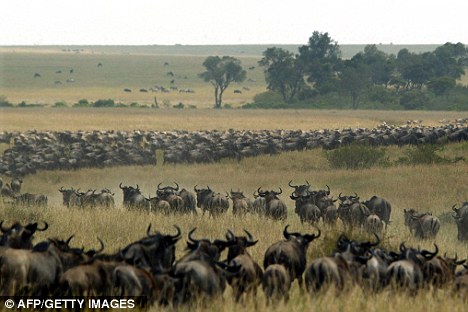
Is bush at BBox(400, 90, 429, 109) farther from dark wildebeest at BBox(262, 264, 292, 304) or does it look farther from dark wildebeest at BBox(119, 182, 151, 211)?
dark wildebeest at BBox(262, 264, 292, 304)

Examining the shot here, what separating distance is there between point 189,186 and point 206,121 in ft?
142

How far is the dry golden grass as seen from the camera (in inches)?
2739

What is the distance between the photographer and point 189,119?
7994 cm

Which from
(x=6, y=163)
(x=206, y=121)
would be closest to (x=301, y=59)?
(x=206, y=121)

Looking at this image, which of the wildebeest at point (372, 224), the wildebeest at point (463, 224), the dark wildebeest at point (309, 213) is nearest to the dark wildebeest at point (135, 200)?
the dark wildebeest at point (309, 213)

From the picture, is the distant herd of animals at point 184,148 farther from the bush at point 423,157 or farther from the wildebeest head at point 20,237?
the wildebeest head at point 20,237

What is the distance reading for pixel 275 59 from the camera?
433ft

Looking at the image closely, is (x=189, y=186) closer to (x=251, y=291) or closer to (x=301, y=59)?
(x=251, y=291)

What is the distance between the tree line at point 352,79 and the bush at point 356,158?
220 ft

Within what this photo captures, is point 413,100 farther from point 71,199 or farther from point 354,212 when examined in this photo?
point 354,212

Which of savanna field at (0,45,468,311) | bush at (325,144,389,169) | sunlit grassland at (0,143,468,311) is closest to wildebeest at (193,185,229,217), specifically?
savanna field at (0,45,468,311)

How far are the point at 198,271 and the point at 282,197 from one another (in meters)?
19.8

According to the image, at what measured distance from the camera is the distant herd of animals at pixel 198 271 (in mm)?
9773

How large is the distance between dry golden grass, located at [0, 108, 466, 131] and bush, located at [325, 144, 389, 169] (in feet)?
95.1
